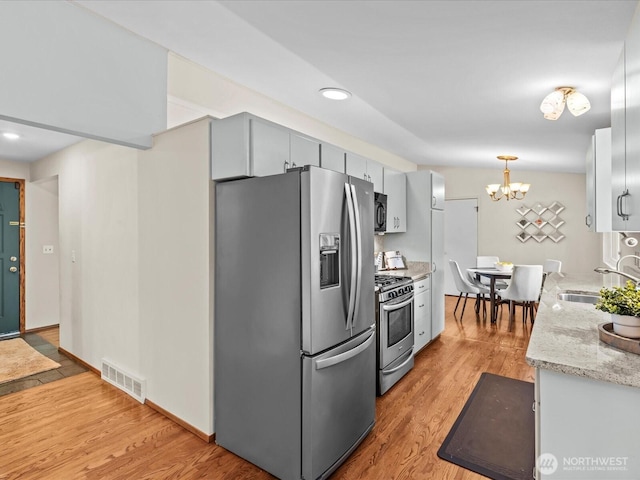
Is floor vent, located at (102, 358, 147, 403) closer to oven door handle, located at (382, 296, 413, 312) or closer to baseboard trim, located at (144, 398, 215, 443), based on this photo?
baseboard trim, located at (144, 398, 215, 443)

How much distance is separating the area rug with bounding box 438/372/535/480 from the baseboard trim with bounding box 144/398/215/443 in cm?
149

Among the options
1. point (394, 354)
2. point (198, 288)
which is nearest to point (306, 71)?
point (198, 288)

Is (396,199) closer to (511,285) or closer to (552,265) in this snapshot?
(511,285)

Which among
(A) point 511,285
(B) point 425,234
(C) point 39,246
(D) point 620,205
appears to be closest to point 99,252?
(C) point 39,246

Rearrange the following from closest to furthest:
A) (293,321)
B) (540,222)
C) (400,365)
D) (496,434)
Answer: (293,321) < (496,434) < (400,365) < (540,222)

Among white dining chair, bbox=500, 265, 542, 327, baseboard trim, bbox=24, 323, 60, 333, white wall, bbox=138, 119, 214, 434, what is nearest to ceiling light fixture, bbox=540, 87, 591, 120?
white wall, bbox=138, 119, 214, 434

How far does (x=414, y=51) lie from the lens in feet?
6.98

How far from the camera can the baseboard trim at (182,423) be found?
2.41m

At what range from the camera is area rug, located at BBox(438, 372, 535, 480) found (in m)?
2.16

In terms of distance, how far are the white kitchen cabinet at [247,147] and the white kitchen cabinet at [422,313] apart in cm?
211

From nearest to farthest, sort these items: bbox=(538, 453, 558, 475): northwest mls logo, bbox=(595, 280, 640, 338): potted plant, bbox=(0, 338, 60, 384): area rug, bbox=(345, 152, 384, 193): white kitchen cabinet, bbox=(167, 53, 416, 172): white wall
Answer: bbox=(538, 453, 558, 475): northwest mls logo < bbox=(595, 280, 640, 338): potted plant < bbox=(167, 53, 416, 172): white wall < bbox=(345, 152, 384, 193): white kitchen cabinet < bbox=(0, 338, 60, 384): area rug

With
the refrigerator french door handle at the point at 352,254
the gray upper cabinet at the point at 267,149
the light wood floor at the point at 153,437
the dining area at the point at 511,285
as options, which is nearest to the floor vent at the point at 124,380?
the light wood floor at the point at 153,437

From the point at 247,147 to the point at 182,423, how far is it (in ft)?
6.43

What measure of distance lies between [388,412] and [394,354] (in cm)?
55
